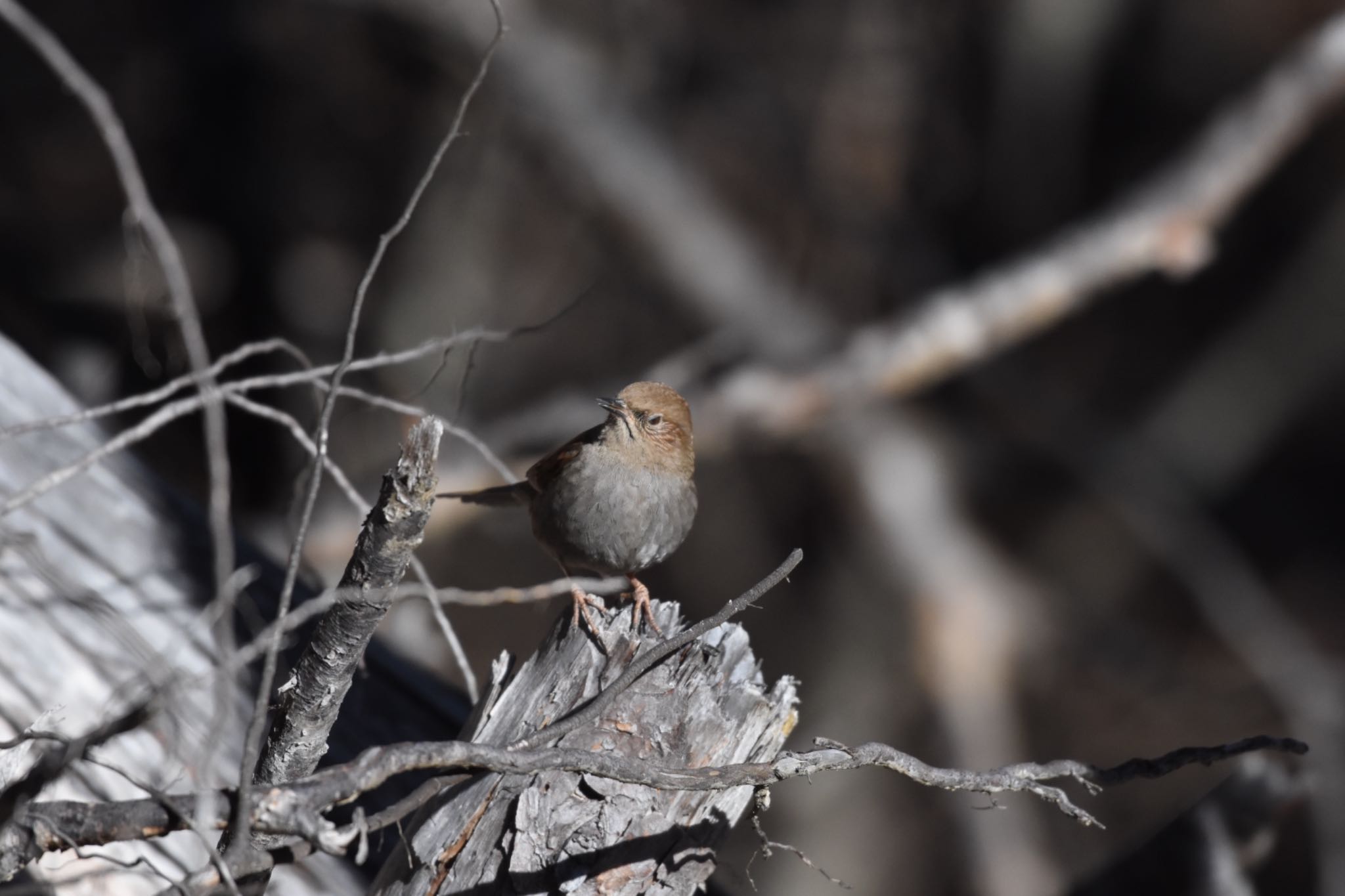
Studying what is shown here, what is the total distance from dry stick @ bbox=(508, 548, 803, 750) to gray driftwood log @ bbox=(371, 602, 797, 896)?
4 cm

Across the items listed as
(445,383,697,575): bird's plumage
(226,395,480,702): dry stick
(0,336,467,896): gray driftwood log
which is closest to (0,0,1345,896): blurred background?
(445,383,697,575): bird's plumage

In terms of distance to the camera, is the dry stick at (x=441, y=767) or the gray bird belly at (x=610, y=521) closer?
the dry stick at (x=441, y=767)

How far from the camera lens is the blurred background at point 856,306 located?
7.27 meters

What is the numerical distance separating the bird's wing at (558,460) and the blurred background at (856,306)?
2973 millimetres

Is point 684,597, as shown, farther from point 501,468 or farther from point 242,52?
point 501,468

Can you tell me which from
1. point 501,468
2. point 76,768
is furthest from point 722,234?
point 76,768

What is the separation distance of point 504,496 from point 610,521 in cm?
58

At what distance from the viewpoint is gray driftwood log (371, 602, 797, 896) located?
6.84 feet

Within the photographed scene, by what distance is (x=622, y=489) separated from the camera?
10.8ft

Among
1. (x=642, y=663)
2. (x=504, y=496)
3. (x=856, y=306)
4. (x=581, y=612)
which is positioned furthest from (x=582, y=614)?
(x=856, y=306)

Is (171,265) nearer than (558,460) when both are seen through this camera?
Yes

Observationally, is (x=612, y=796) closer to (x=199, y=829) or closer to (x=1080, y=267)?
(x=199, y=829)

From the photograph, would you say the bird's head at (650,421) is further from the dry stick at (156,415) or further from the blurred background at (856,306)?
the blurred background at (856,306)

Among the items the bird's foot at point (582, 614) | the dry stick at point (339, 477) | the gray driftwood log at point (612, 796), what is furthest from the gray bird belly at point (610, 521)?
the gray driftwood log at point (612, 796)
